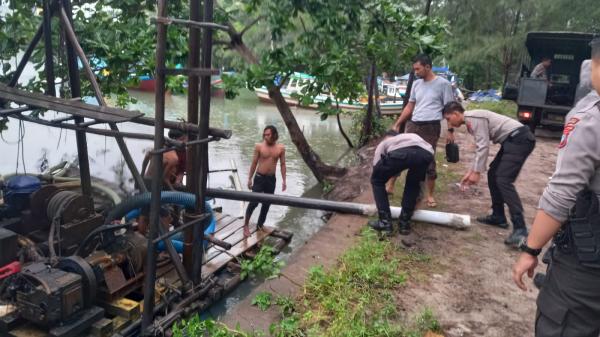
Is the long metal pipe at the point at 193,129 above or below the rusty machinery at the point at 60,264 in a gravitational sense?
above

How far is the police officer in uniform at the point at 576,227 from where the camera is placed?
2033 mm

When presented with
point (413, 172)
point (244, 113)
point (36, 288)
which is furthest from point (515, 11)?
point (36, 288)

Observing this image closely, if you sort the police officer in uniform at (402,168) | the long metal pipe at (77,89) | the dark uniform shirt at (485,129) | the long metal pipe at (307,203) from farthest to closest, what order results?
the long metal pipe at (307,203) < the dark uniform shirt at (485,129) < the police officer in uniform at (402,168) < the long metal pipe at (77,89)

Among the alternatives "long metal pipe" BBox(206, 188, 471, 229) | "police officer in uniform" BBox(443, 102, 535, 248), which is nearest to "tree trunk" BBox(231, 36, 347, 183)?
"long metal pipe" BBox(206, 188, 471, 229)

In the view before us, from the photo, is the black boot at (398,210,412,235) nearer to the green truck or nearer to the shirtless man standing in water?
the shirtless man standing in water

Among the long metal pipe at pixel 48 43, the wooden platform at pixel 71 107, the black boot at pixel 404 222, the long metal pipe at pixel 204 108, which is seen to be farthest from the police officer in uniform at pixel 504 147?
the long metal pipe at pixel 48 43

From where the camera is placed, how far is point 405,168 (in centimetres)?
485

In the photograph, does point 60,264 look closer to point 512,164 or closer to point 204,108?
point 204,108

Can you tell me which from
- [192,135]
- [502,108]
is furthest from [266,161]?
[502,108]

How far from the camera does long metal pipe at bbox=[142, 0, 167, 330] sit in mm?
3334

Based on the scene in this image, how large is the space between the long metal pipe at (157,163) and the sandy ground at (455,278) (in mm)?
705

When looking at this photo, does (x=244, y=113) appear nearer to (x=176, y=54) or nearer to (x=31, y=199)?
(x=176, y=54)

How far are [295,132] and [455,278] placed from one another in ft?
18.1

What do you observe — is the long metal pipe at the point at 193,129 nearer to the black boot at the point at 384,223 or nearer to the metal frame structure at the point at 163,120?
the metal frame structure at the point at 163,120
